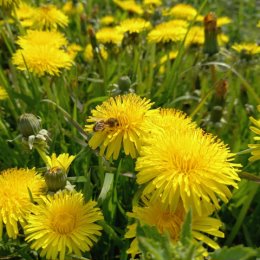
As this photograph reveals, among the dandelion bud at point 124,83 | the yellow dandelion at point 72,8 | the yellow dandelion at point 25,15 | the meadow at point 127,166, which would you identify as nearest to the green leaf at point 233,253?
the meadow at point 127,166

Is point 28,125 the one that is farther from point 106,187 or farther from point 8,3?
point 8,3

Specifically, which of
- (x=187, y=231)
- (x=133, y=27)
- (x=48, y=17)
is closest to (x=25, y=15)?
(x=48, y=17)

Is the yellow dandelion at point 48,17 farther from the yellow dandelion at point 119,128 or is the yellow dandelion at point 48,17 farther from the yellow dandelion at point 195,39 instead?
the yellow dandelion at point 119,128

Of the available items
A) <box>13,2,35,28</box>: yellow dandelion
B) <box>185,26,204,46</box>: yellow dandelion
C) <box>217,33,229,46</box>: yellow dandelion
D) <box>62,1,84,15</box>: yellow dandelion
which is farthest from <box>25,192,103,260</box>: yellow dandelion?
<box>62,1,84,15</box>: yellow dandelion

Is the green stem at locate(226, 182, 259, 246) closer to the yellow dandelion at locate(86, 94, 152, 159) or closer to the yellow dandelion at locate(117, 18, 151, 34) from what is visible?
the yellow dandelion at locate(86, 94, 152, 159)

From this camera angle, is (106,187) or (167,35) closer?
(106,187)

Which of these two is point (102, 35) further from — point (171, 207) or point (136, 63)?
point (171, 207)
